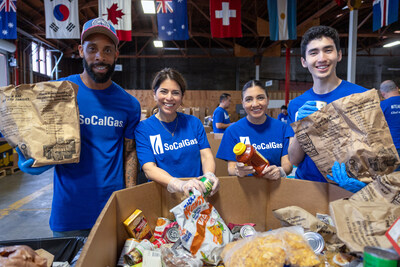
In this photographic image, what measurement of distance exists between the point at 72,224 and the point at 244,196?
104 cm

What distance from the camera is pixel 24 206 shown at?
4.56m

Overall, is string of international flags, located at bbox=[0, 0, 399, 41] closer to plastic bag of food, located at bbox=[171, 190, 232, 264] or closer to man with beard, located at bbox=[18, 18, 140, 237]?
man with beard, located at bbox=[18, 18, 140, 237]

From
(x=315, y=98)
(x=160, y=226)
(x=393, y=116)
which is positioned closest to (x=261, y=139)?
(x=315, y=98)

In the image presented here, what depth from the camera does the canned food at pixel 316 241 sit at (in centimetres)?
108

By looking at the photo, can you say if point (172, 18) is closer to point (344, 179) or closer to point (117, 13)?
point (117, 13)

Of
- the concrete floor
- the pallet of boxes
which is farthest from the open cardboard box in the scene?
the concrete floor

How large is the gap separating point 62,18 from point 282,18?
588 cm

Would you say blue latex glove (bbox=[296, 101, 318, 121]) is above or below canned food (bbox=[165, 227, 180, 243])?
above

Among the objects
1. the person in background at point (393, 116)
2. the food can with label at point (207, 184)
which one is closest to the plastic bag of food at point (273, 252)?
the food can with label at point (207, 184)

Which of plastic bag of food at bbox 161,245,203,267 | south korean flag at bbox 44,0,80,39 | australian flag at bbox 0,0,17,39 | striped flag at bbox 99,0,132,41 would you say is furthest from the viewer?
australian flag at bbox 0,0,17,39

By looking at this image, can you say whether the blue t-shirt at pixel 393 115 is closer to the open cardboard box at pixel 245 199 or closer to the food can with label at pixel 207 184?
the open cardboard box at pixel 245 199

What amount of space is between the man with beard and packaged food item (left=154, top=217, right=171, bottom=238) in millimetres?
447

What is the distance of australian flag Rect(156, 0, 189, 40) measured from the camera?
7.15m

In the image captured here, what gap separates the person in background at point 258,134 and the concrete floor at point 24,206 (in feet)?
9.71
